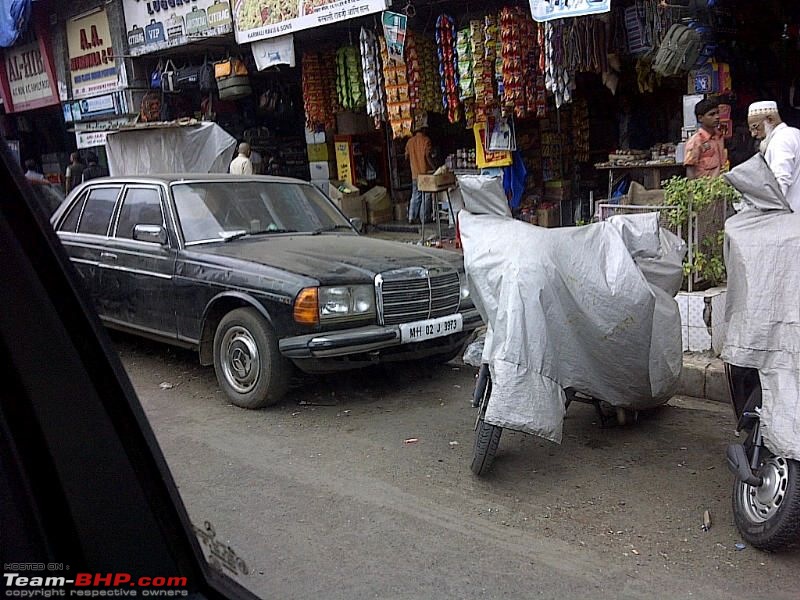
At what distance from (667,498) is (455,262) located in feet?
9.10

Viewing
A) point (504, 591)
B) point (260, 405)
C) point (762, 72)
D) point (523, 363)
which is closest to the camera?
point (504, 591)

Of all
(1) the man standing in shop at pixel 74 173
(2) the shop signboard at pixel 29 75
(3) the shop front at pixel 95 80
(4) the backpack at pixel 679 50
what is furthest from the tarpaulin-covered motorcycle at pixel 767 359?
(2) the shop signboard at pixel 29 75

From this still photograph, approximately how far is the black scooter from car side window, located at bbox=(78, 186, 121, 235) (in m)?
5.58

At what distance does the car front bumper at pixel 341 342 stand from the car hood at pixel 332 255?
0.37 meters

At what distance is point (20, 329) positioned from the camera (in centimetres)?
117

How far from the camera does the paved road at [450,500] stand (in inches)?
129

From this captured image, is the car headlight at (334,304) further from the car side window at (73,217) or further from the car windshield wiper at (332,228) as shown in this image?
the car side window at (73,217)

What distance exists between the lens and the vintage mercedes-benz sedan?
5402 millimetres

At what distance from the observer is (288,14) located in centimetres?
1145

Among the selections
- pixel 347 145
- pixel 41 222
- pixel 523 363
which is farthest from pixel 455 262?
pixel 347 145

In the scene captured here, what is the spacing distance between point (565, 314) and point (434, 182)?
7.37 metres

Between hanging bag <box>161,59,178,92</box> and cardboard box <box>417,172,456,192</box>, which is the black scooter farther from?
hanging bag <box>161,59,178,92</box>

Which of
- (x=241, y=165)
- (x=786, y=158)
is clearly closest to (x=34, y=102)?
(x=241, y=165)

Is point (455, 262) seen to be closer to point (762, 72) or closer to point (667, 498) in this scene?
point (667, 498)
